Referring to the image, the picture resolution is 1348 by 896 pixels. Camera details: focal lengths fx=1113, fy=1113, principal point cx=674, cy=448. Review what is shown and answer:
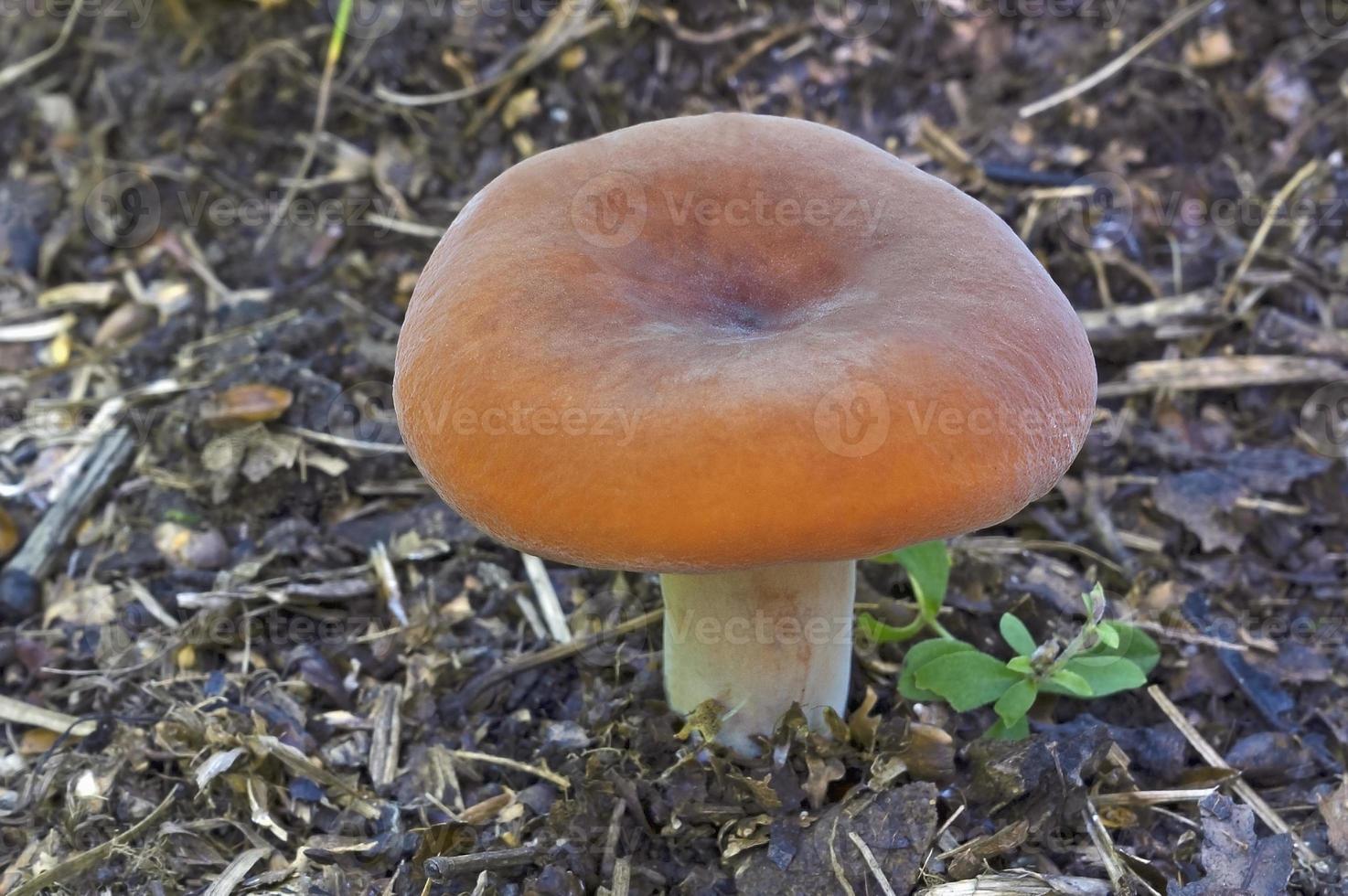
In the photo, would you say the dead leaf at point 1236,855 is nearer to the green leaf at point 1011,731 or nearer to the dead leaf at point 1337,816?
the dead leaf at point 1337,816

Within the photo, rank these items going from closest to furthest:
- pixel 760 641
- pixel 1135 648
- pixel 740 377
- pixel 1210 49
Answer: pixel 740 377 → pixel 760 641 → pixel 1135 648 → pixel 1210 49

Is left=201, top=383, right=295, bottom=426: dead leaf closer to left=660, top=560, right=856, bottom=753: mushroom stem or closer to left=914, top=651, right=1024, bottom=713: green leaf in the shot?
left=660, top=560, right=856, bottom=753: mushroom stem

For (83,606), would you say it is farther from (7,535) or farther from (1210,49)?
(1210,49)

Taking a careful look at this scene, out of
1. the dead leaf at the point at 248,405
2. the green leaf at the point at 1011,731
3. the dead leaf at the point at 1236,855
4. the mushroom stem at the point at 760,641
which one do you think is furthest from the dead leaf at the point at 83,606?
the dead leaf at the point at 1236,855

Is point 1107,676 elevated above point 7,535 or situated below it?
above

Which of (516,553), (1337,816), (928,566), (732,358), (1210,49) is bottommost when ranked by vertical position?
(1337,816)

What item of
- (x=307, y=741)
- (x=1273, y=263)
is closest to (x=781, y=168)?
(x=307, y=741)

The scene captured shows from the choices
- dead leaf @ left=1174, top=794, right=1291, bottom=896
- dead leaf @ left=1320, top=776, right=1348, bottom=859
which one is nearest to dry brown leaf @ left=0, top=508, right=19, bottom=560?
dead leaf @ left=1174, top=794, right=1291, bottom=896

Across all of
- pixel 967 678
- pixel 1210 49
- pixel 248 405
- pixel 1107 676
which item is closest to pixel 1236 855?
pixel 1107 676

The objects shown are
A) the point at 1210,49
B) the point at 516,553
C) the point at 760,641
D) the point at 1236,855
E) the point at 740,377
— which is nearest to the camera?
the point at 740,377
